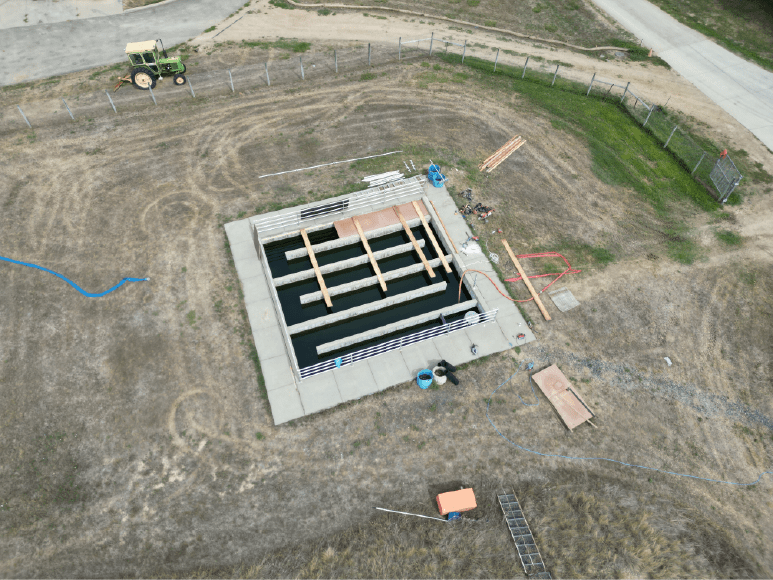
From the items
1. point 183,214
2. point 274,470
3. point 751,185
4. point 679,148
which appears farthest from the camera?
point 679,148

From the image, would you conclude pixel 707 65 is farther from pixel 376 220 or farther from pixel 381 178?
pixel 376 220

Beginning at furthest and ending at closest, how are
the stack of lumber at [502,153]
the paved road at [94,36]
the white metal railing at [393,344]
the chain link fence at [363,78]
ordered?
the paved road at [94,36]
the chain link fence at [363,78]
the stack of lumber at [502,153]
the white metal railing at [393,344]

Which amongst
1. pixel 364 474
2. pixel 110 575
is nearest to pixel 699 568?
pixel 364 474

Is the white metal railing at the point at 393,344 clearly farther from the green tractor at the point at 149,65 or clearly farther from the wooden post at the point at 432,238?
the green tractor at the point at 149,65

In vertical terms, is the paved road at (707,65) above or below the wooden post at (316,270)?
above

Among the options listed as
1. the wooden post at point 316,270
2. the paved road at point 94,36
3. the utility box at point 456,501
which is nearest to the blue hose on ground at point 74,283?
the wooden post at point 316,270

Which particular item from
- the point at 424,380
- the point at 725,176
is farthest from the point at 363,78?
the point at 725,176

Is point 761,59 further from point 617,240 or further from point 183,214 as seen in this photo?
point 183,214
